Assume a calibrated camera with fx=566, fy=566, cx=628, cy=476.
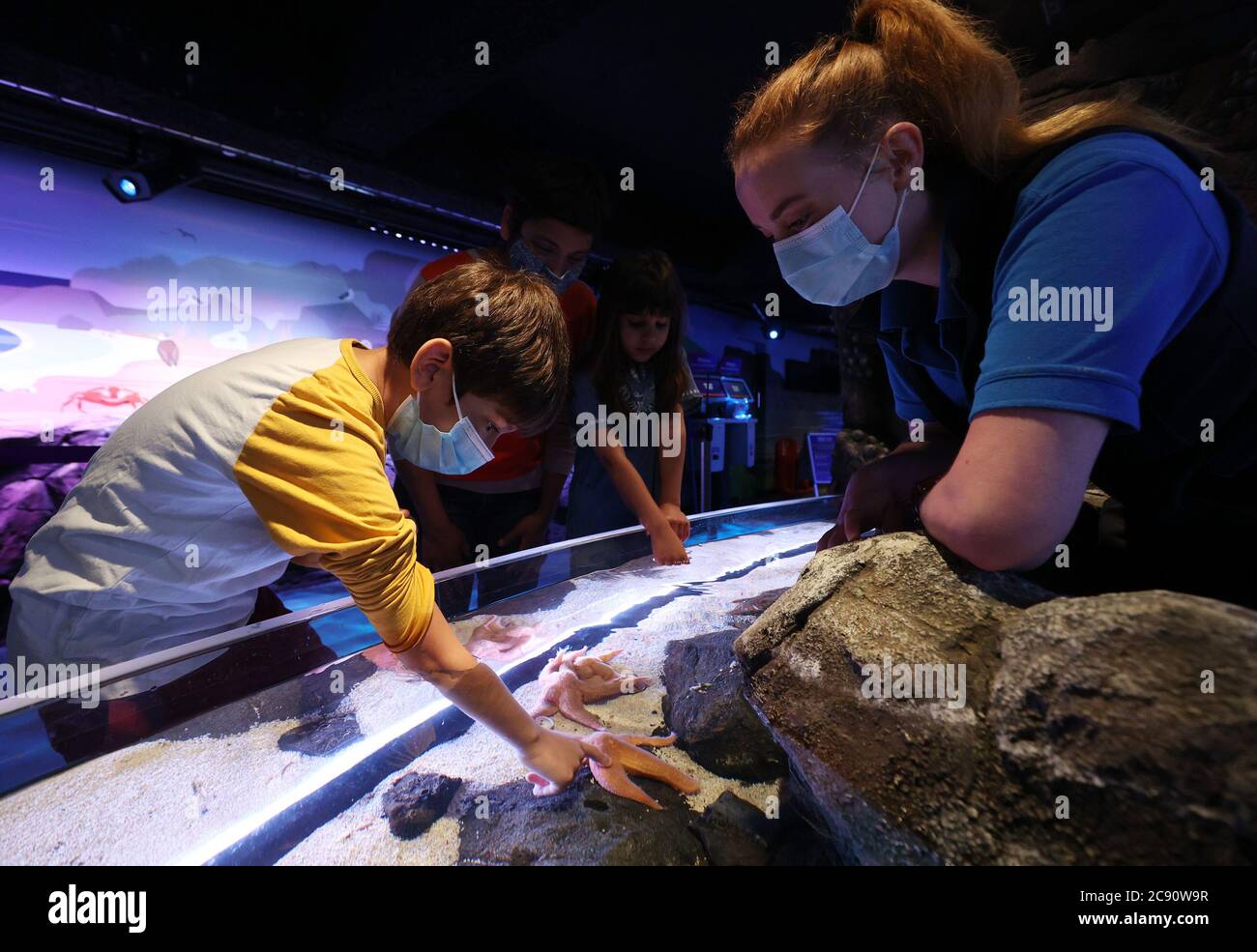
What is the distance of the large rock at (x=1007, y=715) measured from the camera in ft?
1.84

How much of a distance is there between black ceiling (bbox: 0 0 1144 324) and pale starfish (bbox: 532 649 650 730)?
9.89 ft

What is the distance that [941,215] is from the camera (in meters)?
1.07

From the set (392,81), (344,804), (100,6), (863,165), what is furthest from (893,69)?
(100,6)

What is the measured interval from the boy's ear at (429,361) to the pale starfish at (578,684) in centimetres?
83

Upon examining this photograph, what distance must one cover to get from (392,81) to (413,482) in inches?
126

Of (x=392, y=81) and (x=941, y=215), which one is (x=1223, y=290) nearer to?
(x=941, y=215)

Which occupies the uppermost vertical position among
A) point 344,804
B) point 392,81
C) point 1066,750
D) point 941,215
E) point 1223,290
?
point 392,81

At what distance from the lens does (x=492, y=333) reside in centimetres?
128

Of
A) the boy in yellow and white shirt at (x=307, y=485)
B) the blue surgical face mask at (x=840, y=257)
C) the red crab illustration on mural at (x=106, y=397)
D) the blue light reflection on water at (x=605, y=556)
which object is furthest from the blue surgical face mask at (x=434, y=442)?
the red crab illustration on mural at (x=106, y=397)

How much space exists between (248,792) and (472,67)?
4.20 m

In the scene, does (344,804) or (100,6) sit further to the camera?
(100,6)

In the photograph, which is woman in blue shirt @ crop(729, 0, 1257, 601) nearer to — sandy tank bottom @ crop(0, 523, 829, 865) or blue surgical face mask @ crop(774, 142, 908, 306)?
blue surgical face mask @ crop(774, 142, 908, 306)

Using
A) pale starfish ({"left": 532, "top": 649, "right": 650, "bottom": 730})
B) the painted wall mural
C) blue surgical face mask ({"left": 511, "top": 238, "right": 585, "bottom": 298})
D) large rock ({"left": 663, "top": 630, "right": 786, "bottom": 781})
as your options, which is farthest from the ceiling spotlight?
large rock ({"left": 663, "top": 630, "right": 786, "bottom": 781})

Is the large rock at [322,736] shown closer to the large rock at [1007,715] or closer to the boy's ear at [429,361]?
the boy's ear at [429,361]
